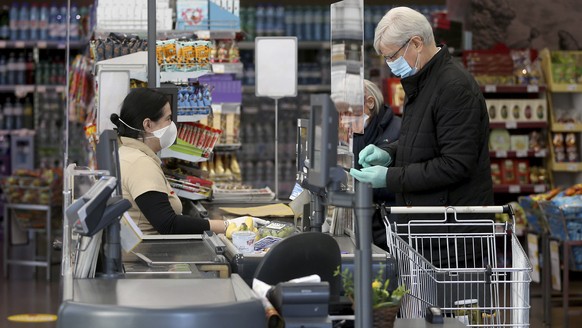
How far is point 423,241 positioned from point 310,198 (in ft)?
1.45

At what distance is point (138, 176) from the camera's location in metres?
4.06

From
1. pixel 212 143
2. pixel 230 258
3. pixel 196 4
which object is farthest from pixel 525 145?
pixel 230 258

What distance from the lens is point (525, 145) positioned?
30.3 feet

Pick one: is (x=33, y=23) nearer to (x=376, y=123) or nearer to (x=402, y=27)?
(x=376, y=123)

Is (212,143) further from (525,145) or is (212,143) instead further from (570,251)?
(525,145)

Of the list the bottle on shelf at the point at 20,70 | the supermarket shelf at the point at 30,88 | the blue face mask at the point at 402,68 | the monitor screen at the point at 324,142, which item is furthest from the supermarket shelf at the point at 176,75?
the bottle on shelf at the point at 20,70

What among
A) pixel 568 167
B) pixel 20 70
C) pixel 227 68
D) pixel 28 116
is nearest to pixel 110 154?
pixel 227 68

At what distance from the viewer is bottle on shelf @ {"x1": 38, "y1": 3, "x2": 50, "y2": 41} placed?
11156 millimetres

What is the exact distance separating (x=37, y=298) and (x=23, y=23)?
4.43 meters

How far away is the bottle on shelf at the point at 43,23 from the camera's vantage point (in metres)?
11.2

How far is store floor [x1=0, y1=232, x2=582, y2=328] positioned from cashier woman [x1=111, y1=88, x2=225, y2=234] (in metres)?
2.29

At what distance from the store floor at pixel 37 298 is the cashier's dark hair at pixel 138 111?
2.30m

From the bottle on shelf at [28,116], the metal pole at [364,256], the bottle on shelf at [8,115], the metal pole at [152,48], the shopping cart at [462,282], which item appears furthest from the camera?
the bottle on shelf at [28,116]

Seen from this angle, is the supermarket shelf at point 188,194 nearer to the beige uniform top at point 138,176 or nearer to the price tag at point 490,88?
the beige uniform top at point 138,176
